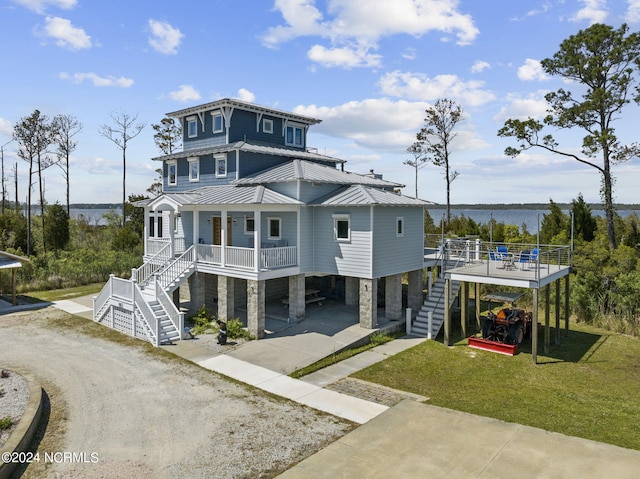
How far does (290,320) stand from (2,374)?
422 inches

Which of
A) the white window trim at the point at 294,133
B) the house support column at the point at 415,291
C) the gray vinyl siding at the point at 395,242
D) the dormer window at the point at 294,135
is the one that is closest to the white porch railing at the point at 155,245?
the white window trim at the point at 294,133

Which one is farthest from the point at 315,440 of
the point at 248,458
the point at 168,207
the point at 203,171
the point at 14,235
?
the point at 14,235

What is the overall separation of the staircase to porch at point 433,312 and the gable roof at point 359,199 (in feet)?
14.7

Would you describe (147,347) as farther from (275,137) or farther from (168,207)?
(275,137)

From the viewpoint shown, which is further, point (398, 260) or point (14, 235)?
point (14, 235)

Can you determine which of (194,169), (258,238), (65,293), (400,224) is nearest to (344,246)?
(400,224)

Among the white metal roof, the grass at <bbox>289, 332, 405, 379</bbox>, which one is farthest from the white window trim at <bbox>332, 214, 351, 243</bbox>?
the grass at <bbox>289, 332, 405, 379</bbox>

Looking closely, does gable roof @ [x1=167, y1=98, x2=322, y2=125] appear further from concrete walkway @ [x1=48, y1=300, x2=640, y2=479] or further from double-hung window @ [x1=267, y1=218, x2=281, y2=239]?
concrete walkway @ [x1=48, y1=300, x2=640, y2=479]

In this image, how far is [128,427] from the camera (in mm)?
10961

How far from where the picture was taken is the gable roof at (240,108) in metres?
24.6

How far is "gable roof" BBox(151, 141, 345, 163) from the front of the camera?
23.6 meters

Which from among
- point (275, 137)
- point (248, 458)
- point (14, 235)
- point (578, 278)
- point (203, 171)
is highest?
point (275, 137)

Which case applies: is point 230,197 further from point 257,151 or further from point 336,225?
point 336,225

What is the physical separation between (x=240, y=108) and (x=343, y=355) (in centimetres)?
1540
